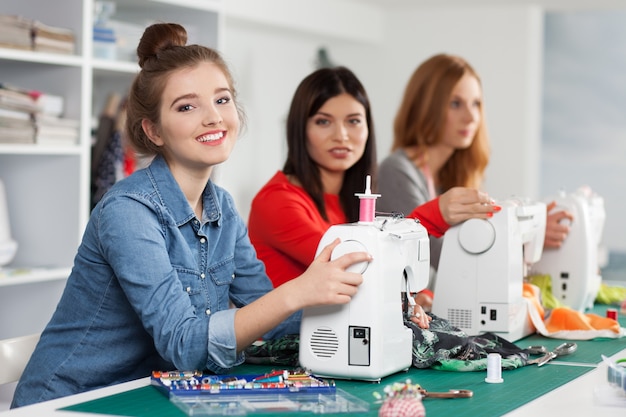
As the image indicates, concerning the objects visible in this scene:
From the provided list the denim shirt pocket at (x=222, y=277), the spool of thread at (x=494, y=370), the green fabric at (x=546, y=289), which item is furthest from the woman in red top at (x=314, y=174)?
the spool of thread at (x=494, y=370)

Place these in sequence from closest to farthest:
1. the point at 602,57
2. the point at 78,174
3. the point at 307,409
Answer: the point at 307,409
the point at 78,174
the point at 602,57

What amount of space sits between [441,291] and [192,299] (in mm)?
788

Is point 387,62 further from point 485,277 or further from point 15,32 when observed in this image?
point 485,277

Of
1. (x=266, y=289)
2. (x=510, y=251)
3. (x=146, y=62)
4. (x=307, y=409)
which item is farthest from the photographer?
(x=510, y=251)

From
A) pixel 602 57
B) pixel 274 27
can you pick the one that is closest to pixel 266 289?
pixel 274 27

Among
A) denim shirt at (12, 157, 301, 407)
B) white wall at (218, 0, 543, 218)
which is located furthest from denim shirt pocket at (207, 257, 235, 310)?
white wall at (218, 0, 543, 218)

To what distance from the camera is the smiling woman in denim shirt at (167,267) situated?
6.31 ft

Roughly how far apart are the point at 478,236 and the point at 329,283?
0.75 m

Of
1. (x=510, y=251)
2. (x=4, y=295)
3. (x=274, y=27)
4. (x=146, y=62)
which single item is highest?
(x=274, y=27)

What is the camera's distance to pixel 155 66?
2.12 meters

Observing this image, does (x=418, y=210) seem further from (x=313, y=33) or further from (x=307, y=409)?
(x=313, y=33)

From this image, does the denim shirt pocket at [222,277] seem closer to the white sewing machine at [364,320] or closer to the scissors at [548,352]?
the white sewing machine at [364,320]

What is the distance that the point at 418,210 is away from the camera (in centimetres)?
265

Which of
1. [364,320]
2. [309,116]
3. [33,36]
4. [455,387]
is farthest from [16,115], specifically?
[455,387]
